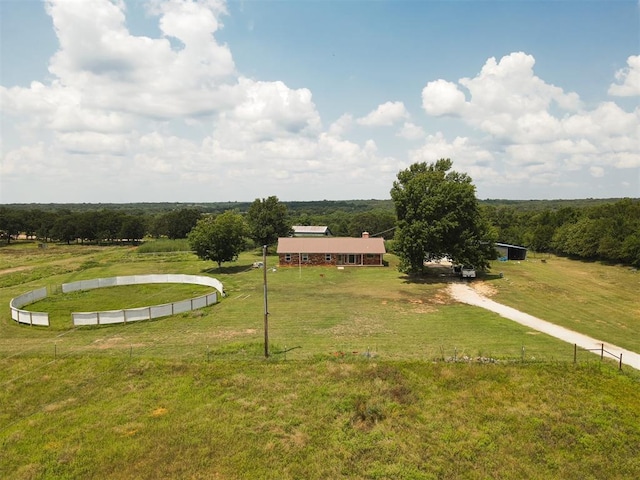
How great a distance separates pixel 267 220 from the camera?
78.3 meters

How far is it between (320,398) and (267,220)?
6076 centimetres

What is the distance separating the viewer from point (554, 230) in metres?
90.6

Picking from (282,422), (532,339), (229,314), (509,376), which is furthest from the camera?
(229,314)

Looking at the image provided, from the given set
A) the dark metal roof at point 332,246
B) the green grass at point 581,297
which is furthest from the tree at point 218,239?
the green grass at point 581,297

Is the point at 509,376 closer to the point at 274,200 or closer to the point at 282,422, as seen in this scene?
the point at 282,422

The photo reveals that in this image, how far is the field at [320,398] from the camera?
1521 cm

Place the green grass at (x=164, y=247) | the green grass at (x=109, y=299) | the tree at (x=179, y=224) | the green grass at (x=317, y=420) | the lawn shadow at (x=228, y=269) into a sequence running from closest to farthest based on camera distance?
1. the green grass at (x=317, y=420)
2. the green grass at (x=109, y=299)
3. the lawn shadow at (x=228, y=269)
4. the green grass at (x=164, y=247)
5. the tree at (x=179, y=224)

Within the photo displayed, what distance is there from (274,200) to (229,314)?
47.3 metres

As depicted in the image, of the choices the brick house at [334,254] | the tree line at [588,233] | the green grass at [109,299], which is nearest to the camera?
the green grass at [109,299]

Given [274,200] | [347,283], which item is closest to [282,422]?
[347,283]

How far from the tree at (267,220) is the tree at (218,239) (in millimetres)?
17564

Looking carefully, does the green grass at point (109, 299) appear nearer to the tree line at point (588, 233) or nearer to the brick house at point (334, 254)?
the brick house at point (334, 254)

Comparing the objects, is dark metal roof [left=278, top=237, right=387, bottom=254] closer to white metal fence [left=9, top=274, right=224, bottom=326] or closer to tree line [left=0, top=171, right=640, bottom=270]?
tree line [left=0, top=171, right=640, bottom=270]

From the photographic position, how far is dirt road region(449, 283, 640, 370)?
24.6 metres
